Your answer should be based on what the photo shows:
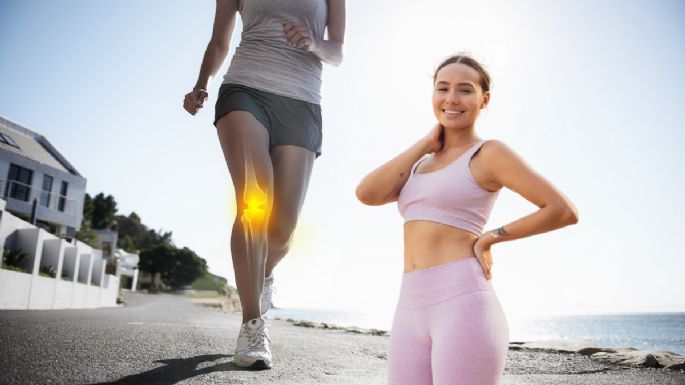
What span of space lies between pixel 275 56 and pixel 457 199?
7.26ft

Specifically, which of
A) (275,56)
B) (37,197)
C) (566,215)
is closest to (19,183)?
(37,197)

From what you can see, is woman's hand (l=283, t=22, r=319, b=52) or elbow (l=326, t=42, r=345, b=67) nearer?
woman's hand (l=283, t=22, r=319, b=52)

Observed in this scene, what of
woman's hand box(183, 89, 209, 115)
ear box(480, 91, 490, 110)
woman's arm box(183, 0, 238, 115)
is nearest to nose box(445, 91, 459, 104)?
ear box(480, 91, 490, 110)

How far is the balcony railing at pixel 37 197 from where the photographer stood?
89.5 ft

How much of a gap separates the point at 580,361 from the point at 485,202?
3.71 meters

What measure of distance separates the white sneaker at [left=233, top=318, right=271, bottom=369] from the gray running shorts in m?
1.28

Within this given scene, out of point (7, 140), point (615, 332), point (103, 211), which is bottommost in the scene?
point (615, 332)

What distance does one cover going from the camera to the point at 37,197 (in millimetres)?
30016

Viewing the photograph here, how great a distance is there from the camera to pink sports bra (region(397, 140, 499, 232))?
1.89 meters

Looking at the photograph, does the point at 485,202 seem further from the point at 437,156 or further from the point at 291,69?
the point at 291,69

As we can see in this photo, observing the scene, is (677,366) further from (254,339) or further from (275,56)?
(275,56)

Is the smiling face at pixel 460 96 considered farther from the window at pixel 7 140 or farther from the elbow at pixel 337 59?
the window at pixel 7 140

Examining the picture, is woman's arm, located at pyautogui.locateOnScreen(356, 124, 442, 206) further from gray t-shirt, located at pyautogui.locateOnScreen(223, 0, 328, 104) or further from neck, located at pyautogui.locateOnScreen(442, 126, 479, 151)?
gray t-shirt, located at pyautogui.locateOnScreen(223, 0, 328, 104)

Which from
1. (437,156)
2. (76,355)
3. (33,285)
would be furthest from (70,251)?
(437,156)
